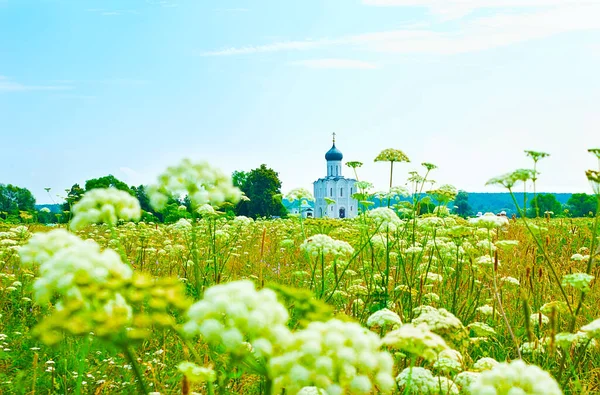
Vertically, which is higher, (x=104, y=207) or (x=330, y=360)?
(x=104, y=207)

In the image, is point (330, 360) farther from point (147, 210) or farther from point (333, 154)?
point (333, 154)

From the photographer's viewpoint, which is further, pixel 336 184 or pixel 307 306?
pixel 336 184

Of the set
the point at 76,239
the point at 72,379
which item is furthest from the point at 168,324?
the point at 72,379

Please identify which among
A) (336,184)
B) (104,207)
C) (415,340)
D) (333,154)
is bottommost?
(415,340)

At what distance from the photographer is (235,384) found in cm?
482

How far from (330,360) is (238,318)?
0.36 metres

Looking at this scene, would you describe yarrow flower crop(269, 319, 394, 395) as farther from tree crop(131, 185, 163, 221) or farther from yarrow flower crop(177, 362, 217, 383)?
tree crop(131, 185, 163, 221)

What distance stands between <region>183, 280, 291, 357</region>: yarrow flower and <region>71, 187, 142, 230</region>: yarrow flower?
110cm

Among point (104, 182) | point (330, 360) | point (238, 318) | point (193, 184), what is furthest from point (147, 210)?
point (330, 360)

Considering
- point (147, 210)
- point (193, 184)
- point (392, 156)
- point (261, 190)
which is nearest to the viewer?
point (193, 184)

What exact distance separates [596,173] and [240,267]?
7232 millimetres

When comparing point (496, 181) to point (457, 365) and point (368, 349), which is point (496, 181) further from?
point (368, 349)

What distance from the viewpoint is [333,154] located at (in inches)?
5709

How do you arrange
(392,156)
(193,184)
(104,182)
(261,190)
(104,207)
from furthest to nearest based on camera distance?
(261,190)
(104,182)
(392,156)
(193,184)
(104,207)
